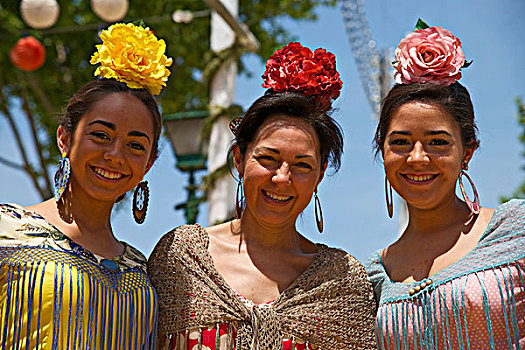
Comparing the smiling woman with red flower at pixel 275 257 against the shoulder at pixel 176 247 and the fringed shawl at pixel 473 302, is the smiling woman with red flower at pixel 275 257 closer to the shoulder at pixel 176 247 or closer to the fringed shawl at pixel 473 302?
the shoulder at pixel 176 247

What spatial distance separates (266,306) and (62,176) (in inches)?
41.3

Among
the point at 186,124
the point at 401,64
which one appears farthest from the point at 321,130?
the point at 186,124

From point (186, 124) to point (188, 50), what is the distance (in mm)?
5248

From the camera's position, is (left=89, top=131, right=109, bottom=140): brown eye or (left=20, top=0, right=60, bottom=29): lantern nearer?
(left=89, top=131, right=109, bottom=140): brown eye

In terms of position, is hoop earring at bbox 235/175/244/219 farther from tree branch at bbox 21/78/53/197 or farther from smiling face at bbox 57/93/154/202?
tree branch at bbox 21/78/53/197

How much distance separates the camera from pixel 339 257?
3459 millimetres

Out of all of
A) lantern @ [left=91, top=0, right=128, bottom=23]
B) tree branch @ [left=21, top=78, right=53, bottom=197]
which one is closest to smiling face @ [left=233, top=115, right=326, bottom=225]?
lantern @ [left=91, top=0, right=128, bottom=23]

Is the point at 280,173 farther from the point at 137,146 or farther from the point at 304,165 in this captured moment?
the point at 137,146

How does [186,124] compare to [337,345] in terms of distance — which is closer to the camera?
[337,345]

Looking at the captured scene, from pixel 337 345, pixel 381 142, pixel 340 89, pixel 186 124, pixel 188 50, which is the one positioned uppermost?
pixel 188 50

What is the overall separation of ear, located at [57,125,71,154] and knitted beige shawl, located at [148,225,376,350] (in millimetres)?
599

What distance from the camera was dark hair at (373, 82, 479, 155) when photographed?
11.0 feet

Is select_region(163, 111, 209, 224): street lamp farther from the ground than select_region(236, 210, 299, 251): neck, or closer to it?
farther from the ground

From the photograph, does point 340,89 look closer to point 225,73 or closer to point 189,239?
point 189,239
